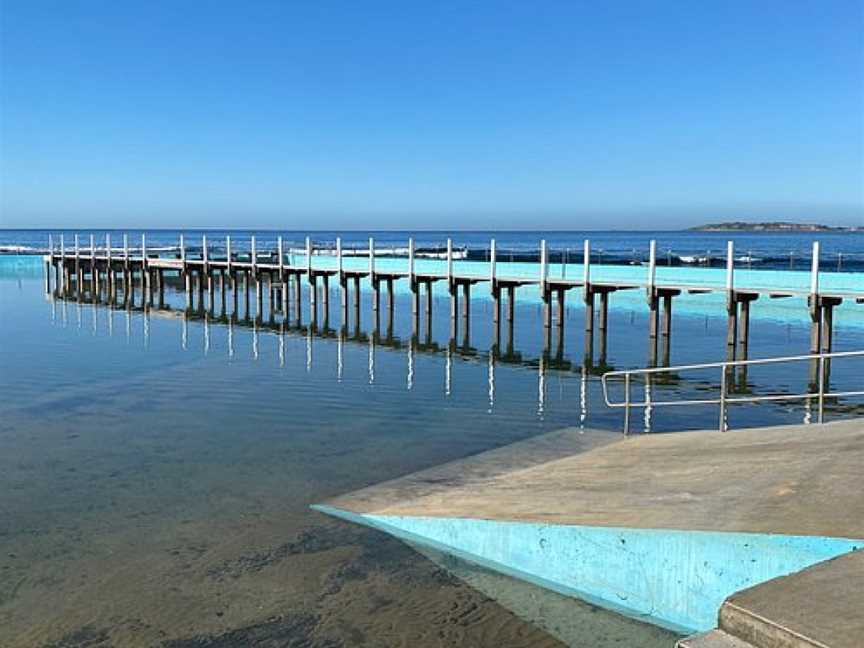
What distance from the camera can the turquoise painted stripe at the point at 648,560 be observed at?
5816 mm

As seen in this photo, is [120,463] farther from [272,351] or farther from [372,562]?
[272,351]

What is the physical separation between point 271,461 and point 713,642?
8267mm

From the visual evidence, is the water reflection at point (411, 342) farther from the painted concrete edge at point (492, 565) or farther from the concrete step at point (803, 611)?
the concrete step at point (803, 611)

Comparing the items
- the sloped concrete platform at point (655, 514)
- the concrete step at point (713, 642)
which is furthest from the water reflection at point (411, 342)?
the concrete step at point (713, 642)

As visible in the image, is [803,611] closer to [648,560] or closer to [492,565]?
[648,560]

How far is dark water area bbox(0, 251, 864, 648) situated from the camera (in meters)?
7.02

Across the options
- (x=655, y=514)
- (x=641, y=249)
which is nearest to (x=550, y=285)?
(x=655, y=514)

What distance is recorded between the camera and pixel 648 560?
646cm

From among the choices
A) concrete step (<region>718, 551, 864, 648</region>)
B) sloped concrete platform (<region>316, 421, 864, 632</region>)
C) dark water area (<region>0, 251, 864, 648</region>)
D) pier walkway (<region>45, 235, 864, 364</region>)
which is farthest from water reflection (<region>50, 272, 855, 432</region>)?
concrete step (<region>718, 551, 864, 648</region>)

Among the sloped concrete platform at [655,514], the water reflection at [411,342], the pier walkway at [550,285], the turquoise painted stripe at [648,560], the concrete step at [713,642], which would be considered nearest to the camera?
the concrete step at [713,642]

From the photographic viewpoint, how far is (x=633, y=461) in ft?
31.6

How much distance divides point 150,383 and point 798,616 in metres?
15.9

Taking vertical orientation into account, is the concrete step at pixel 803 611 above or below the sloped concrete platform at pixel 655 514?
above

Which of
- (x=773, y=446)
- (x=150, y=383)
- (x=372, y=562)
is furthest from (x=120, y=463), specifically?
(x=773, y=446)
